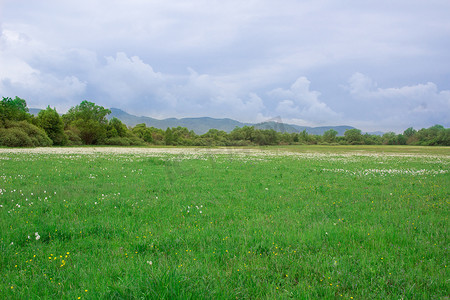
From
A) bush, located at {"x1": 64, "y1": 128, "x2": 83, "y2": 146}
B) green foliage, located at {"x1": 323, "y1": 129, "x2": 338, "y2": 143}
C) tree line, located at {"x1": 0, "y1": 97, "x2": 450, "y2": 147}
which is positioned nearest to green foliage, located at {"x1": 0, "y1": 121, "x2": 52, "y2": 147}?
tree line, located at {"x1": 0, "y1": 97, "x2": 450, "y2": 147}

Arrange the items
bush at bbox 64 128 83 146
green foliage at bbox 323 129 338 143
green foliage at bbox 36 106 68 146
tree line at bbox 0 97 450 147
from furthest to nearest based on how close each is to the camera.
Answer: green foliage at bbox 323 129 338 143
bush at bbox 64 128 83 146
green foliage at bbox 36 106 68 146
tree line at bbox 0 97 450 147

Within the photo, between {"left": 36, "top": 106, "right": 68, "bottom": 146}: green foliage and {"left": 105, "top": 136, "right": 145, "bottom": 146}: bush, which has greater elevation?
{"left": 36, "top": 106, "right": 68, "bottom": 146}: green foliage

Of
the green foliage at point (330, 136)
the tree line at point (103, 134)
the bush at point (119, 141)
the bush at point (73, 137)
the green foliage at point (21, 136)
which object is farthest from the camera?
the green foliage at point (330, 136)

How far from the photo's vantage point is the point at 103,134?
83750 millimetres

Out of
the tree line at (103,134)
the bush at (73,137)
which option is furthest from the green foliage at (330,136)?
the bush at (73,137)

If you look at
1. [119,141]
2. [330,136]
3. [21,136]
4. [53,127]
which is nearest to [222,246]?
[21,136]

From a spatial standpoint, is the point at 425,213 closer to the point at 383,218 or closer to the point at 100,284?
the point at 383,218

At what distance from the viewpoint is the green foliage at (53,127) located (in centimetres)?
6638

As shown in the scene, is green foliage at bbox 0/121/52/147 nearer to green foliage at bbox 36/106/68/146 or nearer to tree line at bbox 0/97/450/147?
tree line at bbox 0/97/450/147

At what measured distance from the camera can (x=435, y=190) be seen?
10.3 meters

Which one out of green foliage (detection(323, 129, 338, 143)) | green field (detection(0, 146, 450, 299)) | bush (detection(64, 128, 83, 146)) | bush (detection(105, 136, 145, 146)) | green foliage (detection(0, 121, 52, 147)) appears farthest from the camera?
green foliage (detection(323, 129, 338, 143))

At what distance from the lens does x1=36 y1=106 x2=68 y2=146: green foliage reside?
66.4 m

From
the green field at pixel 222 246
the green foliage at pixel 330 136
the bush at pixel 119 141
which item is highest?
the green foliage at pixel 330 136

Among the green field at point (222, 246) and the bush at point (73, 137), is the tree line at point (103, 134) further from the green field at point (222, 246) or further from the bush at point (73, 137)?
the green field at point (222, 246)
